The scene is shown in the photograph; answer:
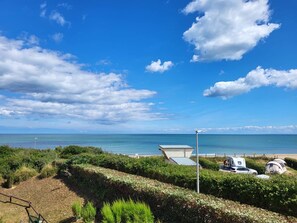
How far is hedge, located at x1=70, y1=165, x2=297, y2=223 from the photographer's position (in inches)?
293

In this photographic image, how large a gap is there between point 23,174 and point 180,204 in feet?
48.9

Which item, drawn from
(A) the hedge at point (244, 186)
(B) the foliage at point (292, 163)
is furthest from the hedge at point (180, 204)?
(B) the foliage at point (292, 163)

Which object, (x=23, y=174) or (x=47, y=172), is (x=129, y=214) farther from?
(x=23, y=174)

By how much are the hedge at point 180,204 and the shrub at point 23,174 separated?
858 cm

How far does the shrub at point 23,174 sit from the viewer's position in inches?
813

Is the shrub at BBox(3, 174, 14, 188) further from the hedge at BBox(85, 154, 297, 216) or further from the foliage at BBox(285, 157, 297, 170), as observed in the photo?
the foliage at BBox(285, 157, 297, 170)

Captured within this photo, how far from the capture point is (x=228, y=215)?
753 centimetres

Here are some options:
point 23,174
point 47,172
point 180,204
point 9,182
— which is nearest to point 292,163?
point 47,172

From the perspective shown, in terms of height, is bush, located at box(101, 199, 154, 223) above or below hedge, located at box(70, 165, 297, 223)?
above

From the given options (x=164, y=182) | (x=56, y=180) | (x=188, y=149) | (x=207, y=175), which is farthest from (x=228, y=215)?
(x=188, y=149)

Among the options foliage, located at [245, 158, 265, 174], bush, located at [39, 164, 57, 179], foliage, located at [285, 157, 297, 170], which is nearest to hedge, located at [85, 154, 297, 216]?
bush, located at [39, 164, 57, 179]

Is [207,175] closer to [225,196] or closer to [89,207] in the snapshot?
[225,196]

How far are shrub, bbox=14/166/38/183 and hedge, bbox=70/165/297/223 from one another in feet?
28.2

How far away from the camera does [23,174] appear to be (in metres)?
20.8
